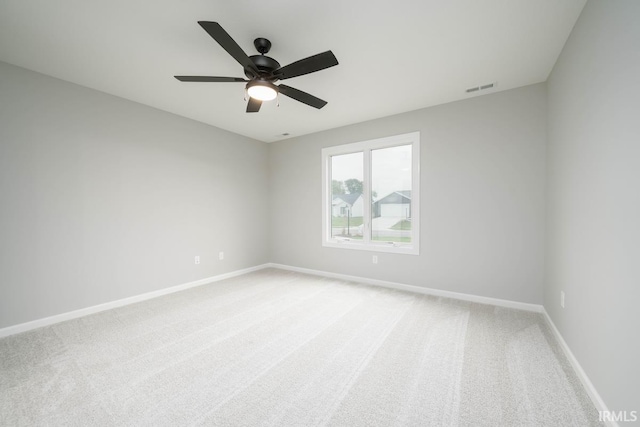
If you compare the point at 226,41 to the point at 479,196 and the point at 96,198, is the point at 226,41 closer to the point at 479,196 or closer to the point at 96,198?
the point at 96,198

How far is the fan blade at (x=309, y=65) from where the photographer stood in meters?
1.72

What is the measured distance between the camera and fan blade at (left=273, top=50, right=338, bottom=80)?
1.72 m

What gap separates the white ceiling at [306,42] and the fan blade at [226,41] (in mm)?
322

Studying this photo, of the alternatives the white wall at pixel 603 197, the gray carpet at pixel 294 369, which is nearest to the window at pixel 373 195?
the gray carpet at pixel 294 369

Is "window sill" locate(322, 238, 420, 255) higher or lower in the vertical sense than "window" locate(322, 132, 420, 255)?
lower

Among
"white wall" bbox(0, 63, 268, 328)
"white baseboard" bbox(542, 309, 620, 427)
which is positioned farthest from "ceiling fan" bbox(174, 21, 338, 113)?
"white baseboard" bbox(542, 309, 620, 427)

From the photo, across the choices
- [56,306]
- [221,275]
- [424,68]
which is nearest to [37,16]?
[56,306]

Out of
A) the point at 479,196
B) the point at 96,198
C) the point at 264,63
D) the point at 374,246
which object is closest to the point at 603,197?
the point at 479,196

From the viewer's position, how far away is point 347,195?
14.8 feet

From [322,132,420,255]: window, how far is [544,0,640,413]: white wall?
1708 millimetres

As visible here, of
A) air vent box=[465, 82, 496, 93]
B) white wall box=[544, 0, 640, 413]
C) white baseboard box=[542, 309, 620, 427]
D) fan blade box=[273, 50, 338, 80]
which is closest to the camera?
white wall box=[544, 0, 640, 413]

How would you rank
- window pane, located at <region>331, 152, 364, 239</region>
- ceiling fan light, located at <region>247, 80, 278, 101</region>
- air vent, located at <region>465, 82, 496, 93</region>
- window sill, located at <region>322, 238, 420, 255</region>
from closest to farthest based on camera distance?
ceiling fan light, located at <region>247, 80, 278, 101</region> → air vent, located at <region>465, 82, 496, 93</region> → window sill, located at <region>322, 238, 420, 255</region> → window pane, located at <region>331, 152, 364, 239</region>

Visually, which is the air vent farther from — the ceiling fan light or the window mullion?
the ceiling fan light

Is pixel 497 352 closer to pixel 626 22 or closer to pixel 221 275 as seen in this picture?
pixel 626 22
